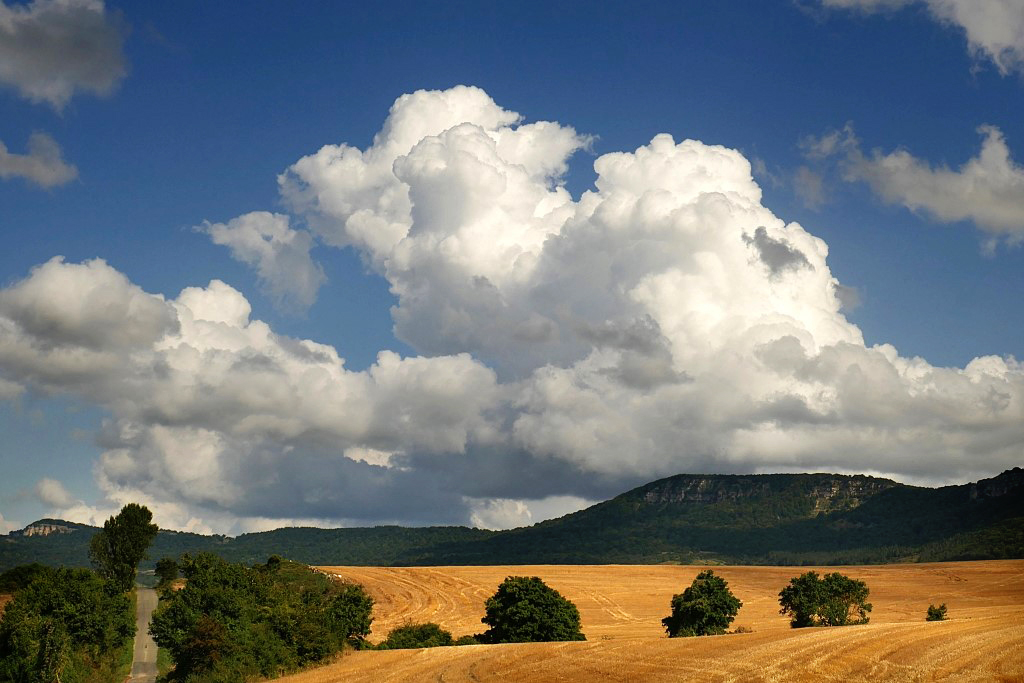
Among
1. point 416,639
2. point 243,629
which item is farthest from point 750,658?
point 416,639

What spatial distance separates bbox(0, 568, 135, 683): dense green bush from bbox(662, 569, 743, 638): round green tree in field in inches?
2358

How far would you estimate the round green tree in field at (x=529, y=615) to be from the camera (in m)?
91.5

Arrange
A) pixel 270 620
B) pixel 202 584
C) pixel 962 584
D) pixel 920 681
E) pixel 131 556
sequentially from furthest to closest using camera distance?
pixel 962 584 → pixel 131 556 → pixel 202 584 → pixel 270 620 → pixel 920 681

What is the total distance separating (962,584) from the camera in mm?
192750

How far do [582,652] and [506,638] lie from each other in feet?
66.7

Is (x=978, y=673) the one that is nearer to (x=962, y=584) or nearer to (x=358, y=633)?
(x=358, y=633)

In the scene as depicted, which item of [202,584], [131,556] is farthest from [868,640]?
[131,556]

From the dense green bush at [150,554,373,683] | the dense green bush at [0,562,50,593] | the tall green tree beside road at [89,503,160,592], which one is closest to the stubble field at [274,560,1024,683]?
the dense green bush at [150,554,373,683]

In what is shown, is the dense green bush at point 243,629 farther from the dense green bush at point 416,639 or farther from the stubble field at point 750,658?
the dense green bush at point 416,639

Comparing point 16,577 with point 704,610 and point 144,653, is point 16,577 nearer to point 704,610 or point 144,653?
point 144,653

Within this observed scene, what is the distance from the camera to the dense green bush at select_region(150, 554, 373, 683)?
3243 inches

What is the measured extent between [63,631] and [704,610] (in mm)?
64236

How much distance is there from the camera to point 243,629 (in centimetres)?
8569

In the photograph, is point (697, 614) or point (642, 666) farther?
point (697, 614)
